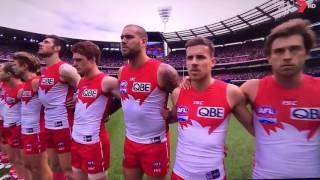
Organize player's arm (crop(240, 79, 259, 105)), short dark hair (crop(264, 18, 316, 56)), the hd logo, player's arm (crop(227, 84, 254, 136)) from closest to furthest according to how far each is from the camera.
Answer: short dark hair (crop(264, 18, 316, 56)) < player's arm (crop(240, 79, 259, 105)) < player's arm (crop(227, 84, 254, 136)) < the hd logo

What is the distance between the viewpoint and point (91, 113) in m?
4.21

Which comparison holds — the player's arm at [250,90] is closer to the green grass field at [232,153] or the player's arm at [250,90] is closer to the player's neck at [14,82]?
the green grass field at [232,153]

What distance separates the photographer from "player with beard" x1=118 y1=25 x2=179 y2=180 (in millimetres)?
3705

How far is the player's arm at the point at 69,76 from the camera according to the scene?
4992 mm

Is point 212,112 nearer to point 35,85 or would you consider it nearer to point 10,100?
point 35,85

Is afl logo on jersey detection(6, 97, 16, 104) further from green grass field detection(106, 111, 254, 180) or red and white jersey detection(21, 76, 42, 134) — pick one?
green grass field detection(106, 111, 254, 180)

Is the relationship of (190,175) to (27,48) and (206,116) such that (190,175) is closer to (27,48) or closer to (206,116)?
(206,116)

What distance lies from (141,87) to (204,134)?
1188 millimetres

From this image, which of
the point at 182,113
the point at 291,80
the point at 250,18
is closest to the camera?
the point at 291,80

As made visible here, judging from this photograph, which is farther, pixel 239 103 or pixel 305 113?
pixel 239 103

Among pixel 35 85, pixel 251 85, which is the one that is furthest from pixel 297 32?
pixel 35 85

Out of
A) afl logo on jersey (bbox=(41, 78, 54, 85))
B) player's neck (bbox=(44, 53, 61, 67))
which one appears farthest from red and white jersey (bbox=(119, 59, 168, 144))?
player's neck (bbox=(44, 53, 61, 67))

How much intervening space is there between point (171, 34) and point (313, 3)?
30.0 m

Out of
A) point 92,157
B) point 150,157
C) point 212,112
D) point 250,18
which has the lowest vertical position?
point 92,157
